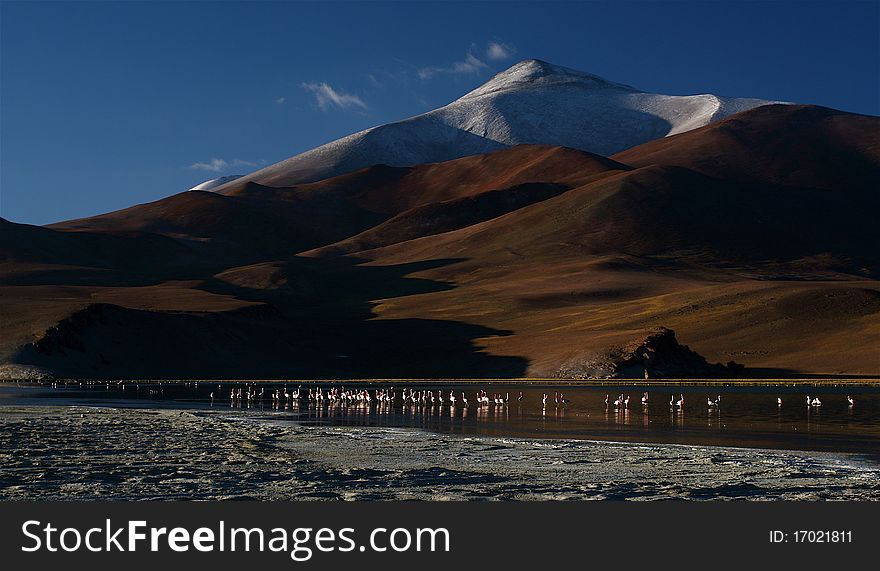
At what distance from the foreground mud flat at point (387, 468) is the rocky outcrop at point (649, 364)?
63033 mm

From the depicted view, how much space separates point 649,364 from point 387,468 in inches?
3057

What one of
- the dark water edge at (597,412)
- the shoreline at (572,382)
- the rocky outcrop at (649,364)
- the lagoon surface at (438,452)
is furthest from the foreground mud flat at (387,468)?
the rocky outcrop at (649,364)

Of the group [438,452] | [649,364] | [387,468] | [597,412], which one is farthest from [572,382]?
[387,468]

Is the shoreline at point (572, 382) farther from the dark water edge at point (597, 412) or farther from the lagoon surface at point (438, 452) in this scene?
the lagoon surface at point (438, 452)

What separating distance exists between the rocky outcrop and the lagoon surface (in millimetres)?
42328

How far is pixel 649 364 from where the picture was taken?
334 feet

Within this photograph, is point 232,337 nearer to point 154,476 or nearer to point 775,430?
point 775,430

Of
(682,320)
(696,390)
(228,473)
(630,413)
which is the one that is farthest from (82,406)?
(682,320)

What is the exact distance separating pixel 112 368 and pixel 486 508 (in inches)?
3640

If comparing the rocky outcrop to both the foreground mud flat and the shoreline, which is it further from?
the foreground mud flat

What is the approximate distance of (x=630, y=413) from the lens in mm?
52938

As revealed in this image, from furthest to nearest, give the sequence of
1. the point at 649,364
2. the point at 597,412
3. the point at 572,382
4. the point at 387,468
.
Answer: the point at 649,364, the point at 572,382, the point at 597,412, the point at 387,468

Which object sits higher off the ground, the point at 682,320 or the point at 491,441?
the point at 682,320

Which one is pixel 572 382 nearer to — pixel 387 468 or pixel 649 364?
pixel 649 364
